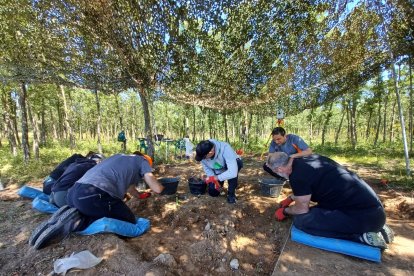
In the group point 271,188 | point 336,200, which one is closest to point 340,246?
point 336,200

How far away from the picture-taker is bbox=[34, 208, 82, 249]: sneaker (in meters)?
2.61

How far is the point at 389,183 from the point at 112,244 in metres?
5.43

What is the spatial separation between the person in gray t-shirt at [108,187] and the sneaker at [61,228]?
92 millimetres

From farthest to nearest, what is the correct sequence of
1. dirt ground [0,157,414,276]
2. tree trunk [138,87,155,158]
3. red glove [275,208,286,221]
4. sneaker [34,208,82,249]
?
tree trunk [138,87,155,158]
red glove [275,208,286,221]
sneaker [34,208,82,249]
dirt ground [0,157,414,276]

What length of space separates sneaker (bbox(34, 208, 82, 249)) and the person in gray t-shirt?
0.30ft

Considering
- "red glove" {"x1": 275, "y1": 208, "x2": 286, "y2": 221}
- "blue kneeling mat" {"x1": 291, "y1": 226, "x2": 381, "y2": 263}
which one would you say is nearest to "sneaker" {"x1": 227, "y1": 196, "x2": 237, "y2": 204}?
"red glove" {"x1": 275, "y1": 208, "x2": 286, "y2": 221}

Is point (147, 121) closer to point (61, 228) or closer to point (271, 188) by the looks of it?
point (271, 188)

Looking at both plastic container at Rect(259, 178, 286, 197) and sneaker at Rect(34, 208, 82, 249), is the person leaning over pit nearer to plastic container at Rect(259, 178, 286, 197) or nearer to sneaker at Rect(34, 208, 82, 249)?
plastic container at Rect(259, 178, 286, 197)

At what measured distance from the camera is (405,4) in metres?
4.54

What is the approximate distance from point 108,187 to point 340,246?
272 centimetres

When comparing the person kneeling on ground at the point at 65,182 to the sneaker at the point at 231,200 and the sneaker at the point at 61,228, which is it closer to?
the sneaker at the point at 61,228

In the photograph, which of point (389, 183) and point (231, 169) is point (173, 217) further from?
point (389, 183)

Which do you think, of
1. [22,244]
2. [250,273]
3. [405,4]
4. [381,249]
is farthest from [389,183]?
[22,244]

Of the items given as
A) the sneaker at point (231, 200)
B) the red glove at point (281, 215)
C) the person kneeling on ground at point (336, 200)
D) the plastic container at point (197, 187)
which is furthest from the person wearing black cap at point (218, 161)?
the person kneeling on ground at point (336, 200)
